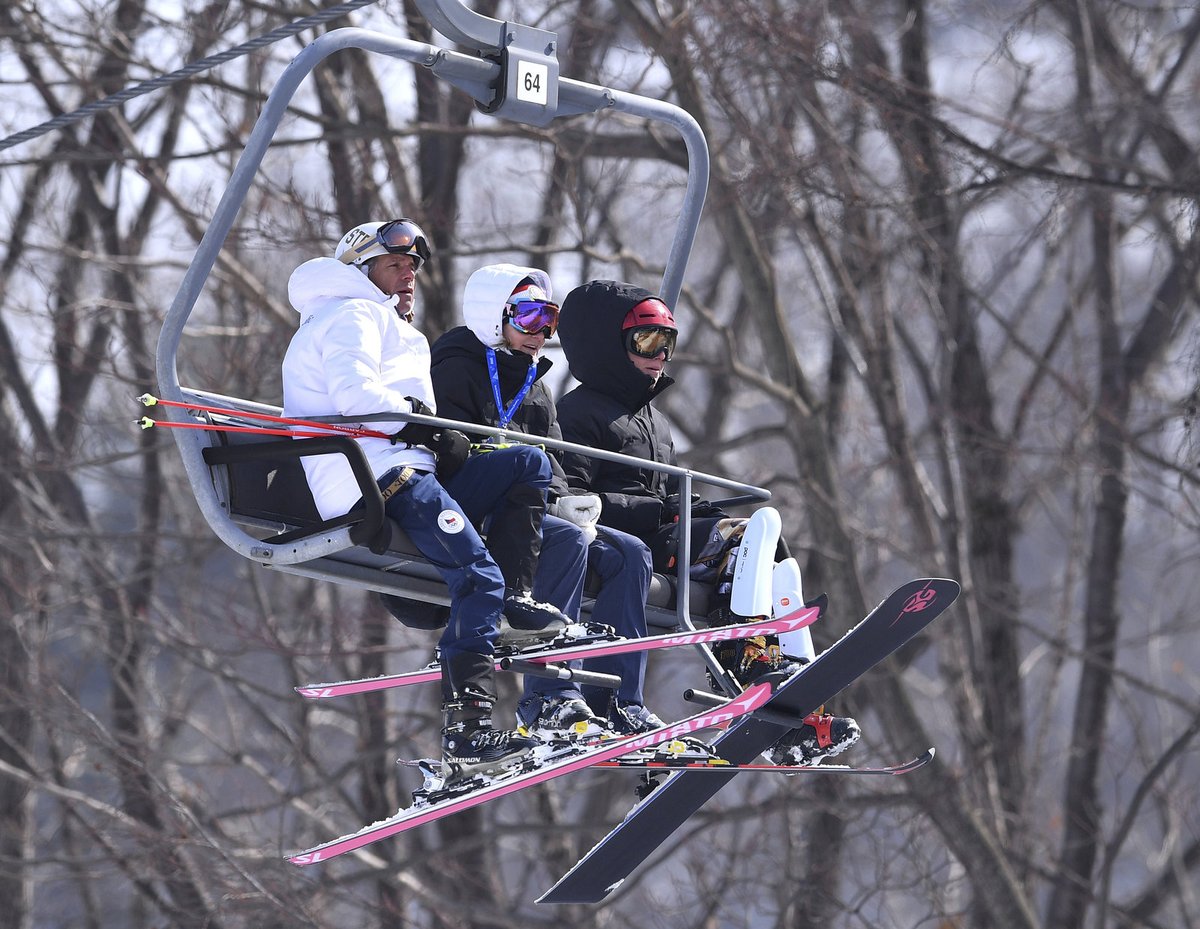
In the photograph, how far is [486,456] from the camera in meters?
5.52

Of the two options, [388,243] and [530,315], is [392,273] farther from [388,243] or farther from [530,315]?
[530,315]

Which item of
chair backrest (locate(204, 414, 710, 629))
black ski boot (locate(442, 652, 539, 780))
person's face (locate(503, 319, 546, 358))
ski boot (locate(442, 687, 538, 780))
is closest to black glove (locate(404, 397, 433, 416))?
chair backrest (locate(204, 414, 710, 629))

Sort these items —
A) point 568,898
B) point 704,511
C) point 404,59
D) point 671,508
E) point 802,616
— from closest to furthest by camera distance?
1. point 404,59
2. point 802,616
3. point 671,508
4. point 704,511
5. point 568,898

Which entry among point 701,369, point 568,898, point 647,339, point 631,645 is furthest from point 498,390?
point 701,369

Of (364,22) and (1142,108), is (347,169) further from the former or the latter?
(1142,108)

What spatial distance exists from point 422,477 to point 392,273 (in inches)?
26.4

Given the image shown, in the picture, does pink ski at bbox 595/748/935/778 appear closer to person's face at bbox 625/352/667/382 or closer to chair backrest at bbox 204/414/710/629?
chair backrest at bbox 204/414/710/629

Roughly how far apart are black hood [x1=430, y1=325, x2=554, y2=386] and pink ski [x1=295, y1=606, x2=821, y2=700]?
36.9 inches

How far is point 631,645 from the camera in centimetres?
551

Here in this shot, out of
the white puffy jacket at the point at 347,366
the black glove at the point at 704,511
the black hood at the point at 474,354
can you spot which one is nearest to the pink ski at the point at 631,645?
the black glove at the point at 704,511

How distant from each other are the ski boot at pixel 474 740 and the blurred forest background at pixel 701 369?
18.9 ft

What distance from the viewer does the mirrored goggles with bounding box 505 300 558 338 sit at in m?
5.72

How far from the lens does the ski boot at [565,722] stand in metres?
5.51

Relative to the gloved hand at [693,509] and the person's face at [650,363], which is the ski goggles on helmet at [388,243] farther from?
the gloved hand at [693,509]
